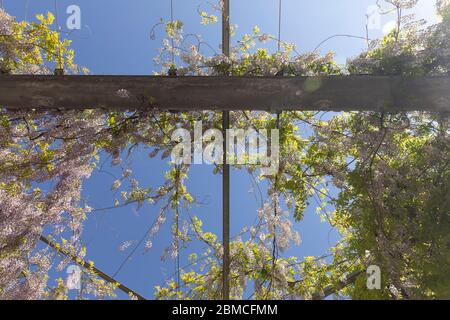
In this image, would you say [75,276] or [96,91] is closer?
[96,91]

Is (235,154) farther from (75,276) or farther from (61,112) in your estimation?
(75,276)

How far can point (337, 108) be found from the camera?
3.06 m

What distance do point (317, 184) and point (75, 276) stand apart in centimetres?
232

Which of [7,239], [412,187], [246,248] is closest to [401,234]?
[412,187]

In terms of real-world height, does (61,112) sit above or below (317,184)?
above
